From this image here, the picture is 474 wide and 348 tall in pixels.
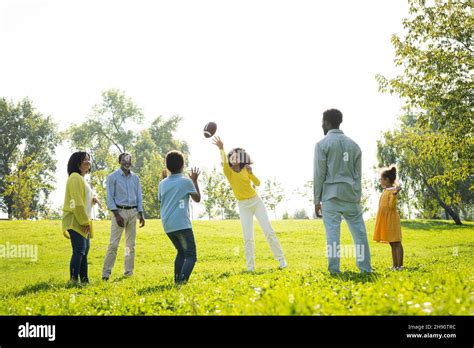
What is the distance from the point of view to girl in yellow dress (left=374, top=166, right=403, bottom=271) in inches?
420

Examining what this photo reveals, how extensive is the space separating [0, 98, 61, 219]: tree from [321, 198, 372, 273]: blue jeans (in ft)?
171

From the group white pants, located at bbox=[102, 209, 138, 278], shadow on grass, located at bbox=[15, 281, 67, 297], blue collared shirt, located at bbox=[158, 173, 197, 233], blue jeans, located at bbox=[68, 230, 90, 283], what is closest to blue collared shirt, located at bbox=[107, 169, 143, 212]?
white pants, located at bbox=[102, 209, 138, 278]

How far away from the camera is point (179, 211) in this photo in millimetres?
8852

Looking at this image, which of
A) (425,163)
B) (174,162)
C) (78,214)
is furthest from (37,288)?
(425,163)

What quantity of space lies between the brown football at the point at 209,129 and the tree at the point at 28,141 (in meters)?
48.8

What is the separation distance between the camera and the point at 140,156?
6544 centimetres

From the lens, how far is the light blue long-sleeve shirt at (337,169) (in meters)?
8.77

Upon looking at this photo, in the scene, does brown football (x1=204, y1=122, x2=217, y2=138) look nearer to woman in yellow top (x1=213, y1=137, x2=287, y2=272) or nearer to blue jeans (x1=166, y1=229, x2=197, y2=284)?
woman in yellow top (x1=213, y1=137, x2=287, y2=272)

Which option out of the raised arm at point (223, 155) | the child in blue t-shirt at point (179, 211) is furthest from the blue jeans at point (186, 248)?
the raised arm at point (223, 155)

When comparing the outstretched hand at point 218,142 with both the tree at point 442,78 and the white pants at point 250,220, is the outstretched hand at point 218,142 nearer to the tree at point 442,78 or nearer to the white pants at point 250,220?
the white pants at point 250,220

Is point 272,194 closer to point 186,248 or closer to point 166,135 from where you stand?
Result: point 166,135
